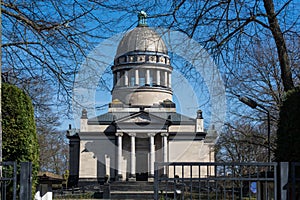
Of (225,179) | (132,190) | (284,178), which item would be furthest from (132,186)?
(284,178)

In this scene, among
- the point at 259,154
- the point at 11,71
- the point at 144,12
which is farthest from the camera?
the point at 259,154

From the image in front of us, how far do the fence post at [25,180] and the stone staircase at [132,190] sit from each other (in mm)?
29617

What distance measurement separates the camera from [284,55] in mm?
9688

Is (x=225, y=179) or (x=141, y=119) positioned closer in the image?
(x=225, y=179)

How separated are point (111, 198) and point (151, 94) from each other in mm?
26171

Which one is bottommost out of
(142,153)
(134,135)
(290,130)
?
(142,153)

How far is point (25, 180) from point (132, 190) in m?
36.6

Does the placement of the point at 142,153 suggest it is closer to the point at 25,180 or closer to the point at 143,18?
the point at 143,18

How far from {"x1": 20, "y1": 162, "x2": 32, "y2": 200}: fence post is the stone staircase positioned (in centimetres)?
2962

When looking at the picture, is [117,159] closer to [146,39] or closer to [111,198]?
[111,198]

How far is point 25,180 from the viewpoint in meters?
6.94

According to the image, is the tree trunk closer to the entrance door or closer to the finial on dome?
the finial on dome

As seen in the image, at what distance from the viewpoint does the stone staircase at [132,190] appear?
37375mm

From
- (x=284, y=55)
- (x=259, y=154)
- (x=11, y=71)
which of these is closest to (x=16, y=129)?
(x=11, y=71)
